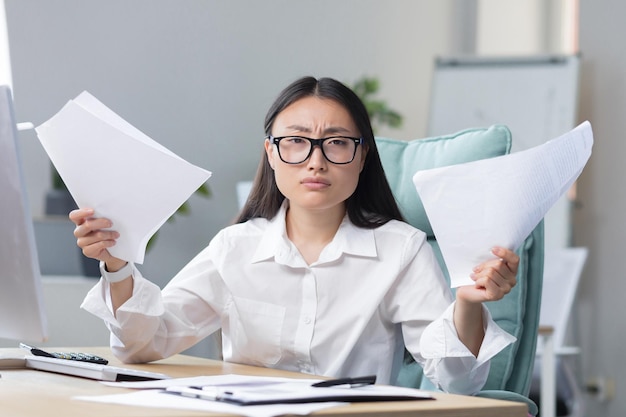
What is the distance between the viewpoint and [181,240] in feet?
14.0

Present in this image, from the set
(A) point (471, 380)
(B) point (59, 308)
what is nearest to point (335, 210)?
(A) point (471, 380)

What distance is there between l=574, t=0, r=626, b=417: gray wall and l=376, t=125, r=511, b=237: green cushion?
9.27 feet

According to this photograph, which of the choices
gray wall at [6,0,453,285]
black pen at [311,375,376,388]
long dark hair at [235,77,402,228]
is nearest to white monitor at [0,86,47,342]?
black pen at [311,375,376,388]

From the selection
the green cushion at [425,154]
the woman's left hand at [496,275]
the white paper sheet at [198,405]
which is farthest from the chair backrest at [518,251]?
the white paper sheet at [198,405]

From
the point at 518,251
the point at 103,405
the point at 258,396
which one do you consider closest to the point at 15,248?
the point at 103,405

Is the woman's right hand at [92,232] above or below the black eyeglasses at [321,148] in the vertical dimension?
below

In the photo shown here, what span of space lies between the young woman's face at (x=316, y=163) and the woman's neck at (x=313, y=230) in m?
0.02

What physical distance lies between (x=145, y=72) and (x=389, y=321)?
2807 mm

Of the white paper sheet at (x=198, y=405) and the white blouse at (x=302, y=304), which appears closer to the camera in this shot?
the white paper sheet at (x=198, y=405)

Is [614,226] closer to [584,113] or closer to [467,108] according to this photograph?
[584,113]

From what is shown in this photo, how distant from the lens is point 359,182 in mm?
1727

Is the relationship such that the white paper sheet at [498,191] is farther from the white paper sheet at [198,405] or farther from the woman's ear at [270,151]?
the woman's ear at [270,151]

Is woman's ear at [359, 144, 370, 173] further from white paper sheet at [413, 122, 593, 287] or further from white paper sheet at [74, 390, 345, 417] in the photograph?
white paper sheet at [74, 390, 345, 417]

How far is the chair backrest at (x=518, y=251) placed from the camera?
1715 millimetres
